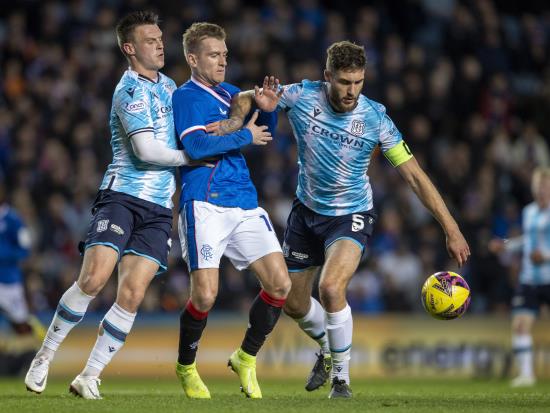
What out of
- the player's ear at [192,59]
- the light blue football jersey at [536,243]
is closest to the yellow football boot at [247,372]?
the player's ear at [192,59]

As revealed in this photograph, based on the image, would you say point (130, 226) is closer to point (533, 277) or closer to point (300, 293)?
point (300, 293)

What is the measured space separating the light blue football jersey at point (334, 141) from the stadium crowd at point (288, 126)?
19.8ft

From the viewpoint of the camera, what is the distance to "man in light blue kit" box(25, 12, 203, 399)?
8.31 meters

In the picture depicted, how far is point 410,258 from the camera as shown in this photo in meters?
15.8

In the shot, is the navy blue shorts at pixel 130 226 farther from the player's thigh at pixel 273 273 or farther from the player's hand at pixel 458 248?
the player's hand at pixel 458 248

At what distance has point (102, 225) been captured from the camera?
832 centimetres

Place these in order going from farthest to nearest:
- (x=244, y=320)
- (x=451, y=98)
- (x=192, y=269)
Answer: (x=451, y=98) → (x=244, y=320) → (x=192, y=269)

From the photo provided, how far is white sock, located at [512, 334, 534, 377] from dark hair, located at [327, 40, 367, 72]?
5.77m

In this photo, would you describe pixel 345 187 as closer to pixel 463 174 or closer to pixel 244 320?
pixel 244 320

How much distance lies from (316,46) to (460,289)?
965 centimetres

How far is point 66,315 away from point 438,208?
115 inches

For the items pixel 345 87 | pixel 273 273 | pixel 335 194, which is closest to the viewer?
pixel 273 273

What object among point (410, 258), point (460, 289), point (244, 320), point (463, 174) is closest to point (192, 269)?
point (460, 289)

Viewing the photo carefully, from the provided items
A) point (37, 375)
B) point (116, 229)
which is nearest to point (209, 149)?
point (116, 229)
